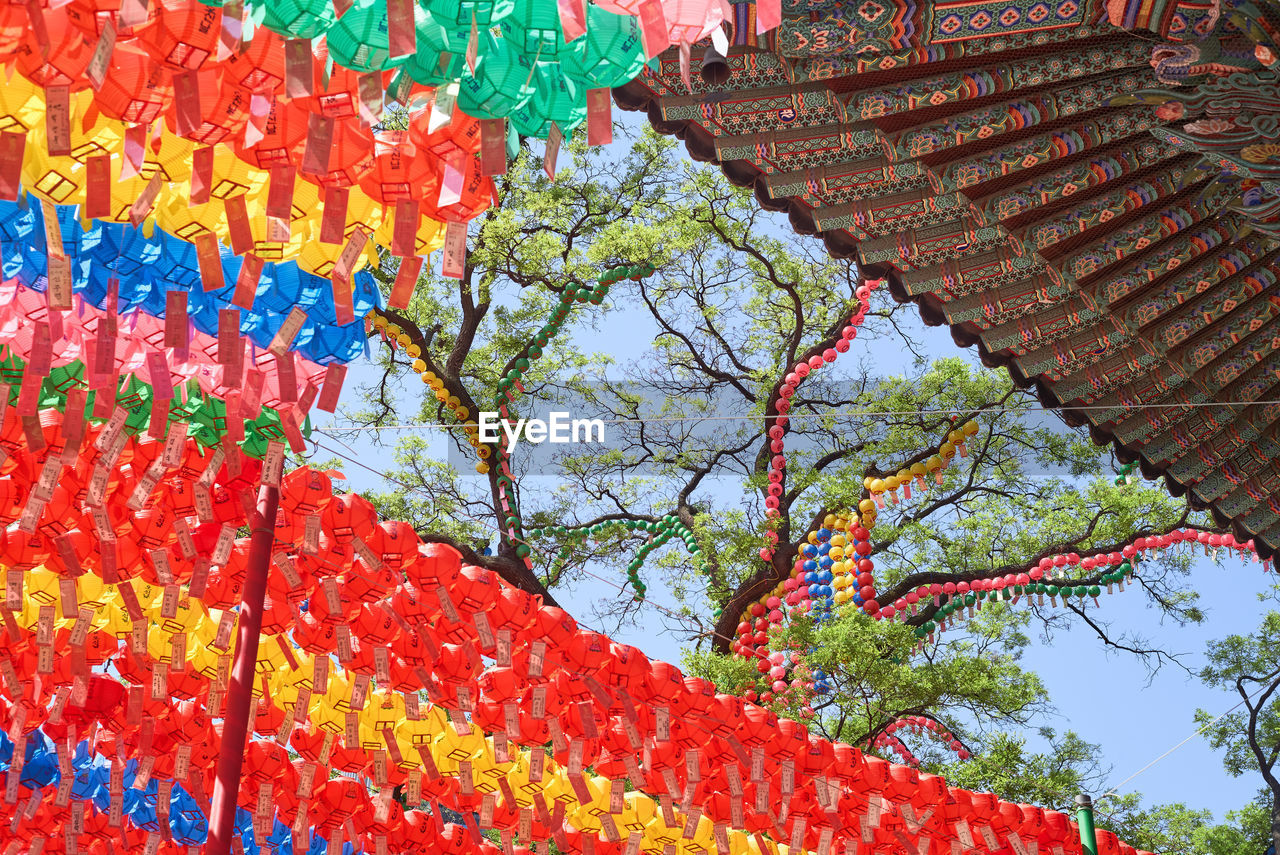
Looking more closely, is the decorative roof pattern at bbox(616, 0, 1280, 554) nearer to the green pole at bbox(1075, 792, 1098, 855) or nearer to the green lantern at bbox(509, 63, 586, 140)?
the green lantern at bbox(509, 63, 586, 140)

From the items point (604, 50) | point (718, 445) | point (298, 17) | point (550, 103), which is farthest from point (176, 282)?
point (718, 445)

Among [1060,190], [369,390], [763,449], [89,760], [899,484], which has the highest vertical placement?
[369,390]

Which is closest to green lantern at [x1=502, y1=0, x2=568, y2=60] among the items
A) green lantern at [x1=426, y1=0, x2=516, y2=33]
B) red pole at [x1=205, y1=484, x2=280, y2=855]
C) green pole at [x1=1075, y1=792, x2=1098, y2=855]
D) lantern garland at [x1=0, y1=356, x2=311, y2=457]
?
green lantern at [x1=426, y1=0, x2=516, y2=33]

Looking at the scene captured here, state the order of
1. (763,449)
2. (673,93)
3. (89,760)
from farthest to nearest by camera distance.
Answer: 1. (763,449)
2. (89,760)
3. (673,93)

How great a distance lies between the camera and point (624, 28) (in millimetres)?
2422

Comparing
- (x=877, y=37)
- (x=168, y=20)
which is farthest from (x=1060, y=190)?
(x=168, y=20)

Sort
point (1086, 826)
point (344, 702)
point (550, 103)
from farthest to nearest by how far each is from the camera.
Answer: point (1086, 826) < point (344, 702) < point (550, 103)

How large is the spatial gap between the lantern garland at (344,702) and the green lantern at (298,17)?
1.80m

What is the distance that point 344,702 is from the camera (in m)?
4.90

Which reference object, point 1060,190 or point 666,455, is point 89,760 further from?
point 666,455

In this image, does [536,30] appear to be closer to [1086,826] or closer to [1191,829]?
[1086,826]

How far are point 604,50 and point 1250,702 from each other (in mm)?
14165

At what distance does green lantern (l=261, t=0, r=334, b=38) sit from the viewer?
7.35ft

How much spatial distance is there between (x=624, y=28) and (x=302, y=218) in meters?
1.08
